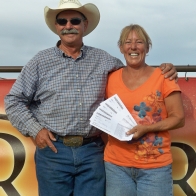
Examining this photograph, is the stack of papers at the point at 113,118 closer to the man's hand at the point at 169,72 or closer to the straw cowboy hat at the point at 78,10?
the man's hand at the point at 169,72

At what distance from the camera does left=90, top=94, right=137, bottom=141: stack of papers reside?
115 inches

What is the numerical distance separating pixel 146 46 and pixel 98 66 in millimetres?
442

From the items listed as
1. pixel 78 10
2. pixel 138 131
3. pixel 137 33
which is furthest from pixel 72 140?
pixel 78 10

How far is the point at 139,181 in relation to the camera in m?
2.95

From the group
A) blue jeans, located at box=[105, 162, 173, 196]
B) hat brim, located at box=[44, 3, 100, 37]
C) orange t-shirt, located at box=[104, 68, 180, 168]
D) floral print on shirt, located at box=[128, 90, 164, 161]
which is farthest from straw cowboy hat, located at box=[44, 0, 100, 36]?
blue jeans, located at box=[105, 162, 173, 196]

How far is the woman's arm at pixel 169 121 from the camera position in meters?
2.87

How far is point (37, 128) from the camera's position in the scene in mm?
3072

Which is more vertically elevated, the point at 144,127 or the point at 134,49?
the point at 134,49

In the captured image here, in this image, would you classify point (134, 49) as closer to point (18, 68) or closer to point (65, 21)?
point (65, 21)

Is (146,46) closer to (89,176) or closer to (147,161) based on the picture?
(147,161)

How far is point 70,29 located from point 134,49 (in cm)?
53


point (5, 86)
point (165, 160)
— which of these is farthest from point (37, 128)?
point (165, 160)

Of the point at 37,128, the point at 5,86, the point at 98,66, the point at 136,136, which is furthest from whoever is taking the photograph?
the point at 5,86

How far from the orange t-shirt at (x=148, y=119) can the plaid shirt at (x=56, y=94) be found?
0.28 m
